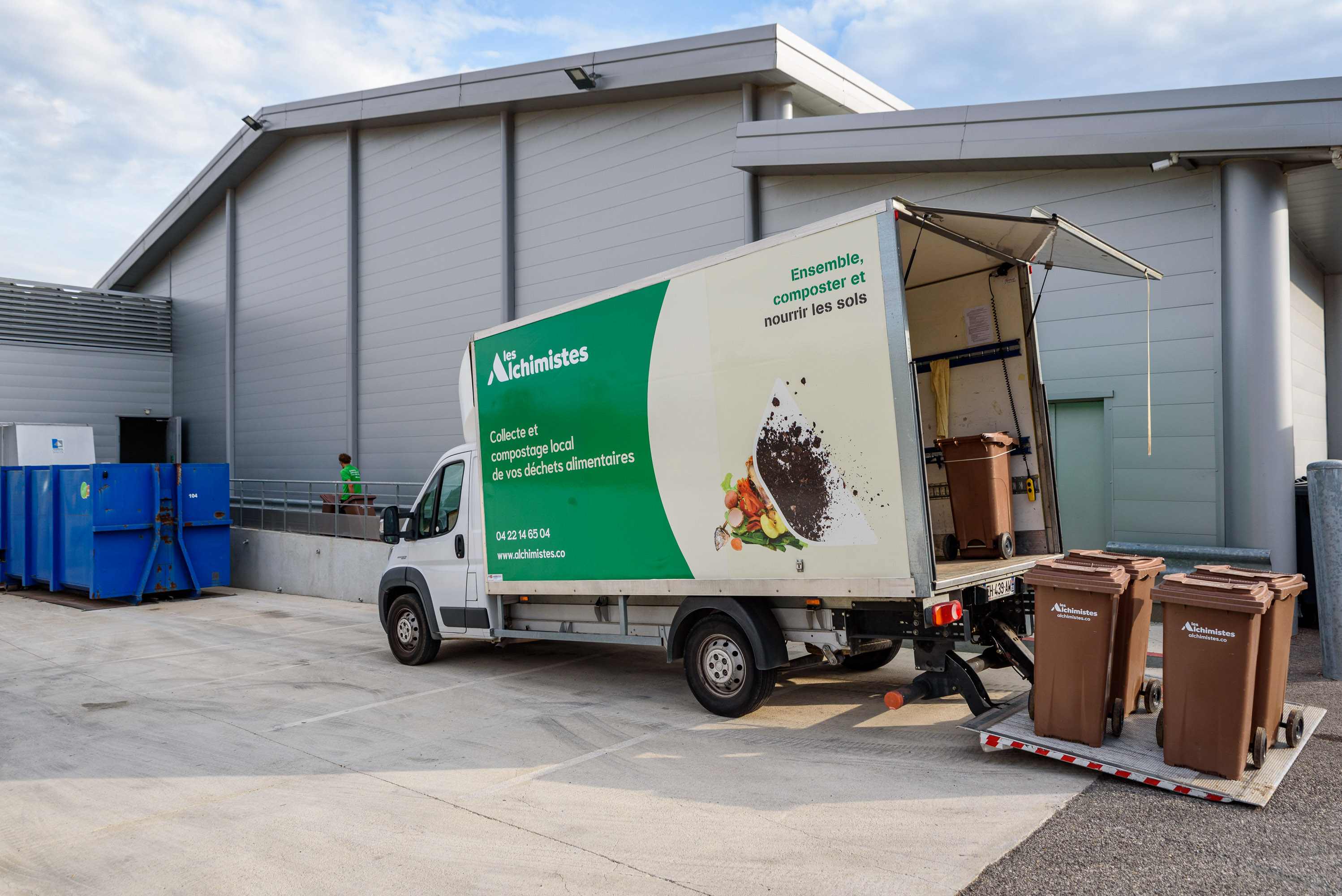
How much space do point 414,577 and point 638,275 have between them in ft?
22.1

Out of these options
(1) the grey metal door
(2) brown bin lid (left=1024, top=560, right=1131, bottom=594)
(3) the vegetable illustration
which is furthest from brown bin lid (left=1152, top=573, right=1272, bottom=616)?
(1) the grey metal door

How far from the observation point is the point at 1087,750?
4.91 metres

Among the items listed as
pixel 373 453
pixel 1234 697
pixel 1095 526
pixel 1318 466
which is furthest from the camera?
pixel 373 453

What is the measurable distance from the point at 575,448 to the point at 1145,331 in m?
6.16

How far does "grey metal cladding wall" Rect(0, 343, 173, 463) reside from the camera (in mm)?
22688

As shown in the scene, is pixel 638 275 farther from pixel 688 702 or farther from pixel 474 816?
pixel 474 816

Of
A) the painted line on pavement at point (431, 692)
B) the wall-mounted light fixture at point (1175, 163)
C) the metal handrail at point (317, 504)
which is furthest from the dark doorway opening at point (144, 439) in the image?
the wall-mounted light fixture at point (1175, 163)

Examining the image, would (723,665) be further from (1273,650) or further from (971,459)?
(1273,650)

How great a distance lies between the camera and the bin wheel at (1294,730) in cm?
495

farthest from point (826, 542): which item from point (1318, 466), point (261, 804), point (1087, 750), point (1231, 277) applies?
point (1231, 277)

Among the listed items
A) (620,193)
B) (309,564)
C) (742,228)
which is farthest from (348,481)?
(742,228)

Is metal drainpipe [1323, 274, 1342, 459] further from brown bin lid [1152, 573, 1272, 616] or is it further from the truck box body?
the truck box body

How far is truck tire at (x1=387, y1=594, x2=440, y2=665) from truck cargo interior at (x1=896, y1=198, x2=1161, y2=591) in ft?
16.7

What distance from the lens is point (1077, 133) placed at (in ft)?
29.0
